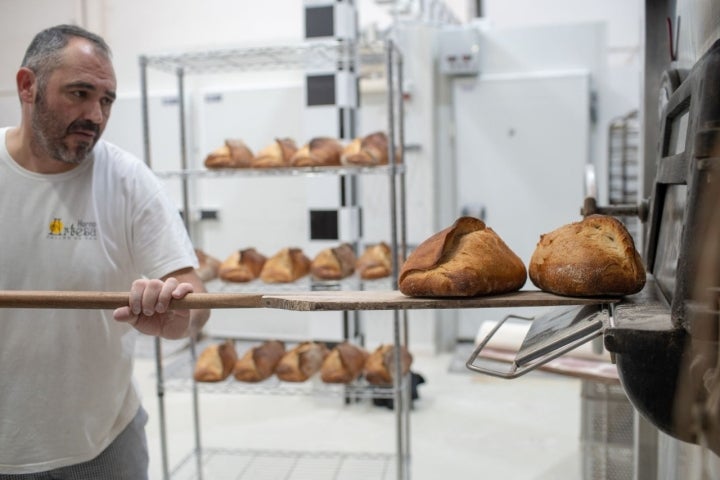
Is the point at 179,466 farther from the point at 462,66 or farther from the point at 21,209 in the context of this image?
the point at 462,66

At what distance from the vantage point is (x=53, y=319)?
1.34m

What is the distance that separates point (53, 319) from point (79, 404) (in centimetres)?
18

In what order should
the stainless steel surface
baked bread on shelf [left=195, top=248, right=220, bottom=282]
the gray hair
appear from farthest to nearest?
baked bread on shelf [left=195, top=248, right=220, bottom=282] → the gray hair → the stainless steel surface

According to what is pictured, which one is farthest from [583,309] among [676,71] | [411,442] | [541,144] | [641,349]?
[541,144]

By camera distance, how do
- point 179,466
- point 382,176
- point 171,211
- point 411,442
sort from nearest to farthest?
point 171,211
point 179,466
point 411,442
point 382,176

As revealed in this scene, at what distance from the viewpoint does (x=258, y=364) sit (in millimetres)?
2588

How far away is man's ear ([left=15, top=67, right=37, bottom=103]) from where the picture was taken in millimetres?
1312

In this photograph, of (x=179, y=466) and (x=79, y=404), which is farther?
(x=179, y=466)

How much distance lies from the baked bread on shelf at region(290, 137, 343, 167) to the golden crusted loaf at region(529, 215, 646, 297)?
1.60 meters

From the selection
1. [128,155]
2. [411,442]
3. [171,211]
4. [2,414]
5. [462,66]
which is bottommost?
[411,442]

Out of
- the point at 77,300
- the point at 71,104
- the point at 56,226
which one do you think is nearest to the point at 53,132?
the point at 71,104

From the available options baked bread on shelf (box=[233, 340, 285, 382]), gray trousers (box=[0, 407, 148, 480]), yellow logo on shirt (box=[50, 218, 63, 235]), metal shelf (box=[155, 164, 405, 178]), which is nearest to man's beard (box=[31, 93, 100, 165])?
yellow logo on shirt (box=[50, 218, 63, 235])

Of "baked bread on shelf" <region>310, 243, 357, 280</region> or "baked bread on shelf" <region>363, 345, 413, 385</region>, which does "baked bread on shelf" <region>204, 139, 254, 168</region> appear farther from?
"baked bread on shelf" <region>363, 345, 413, 385</region>

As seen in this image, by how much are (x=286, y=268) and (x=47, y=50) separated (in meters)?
1.47
